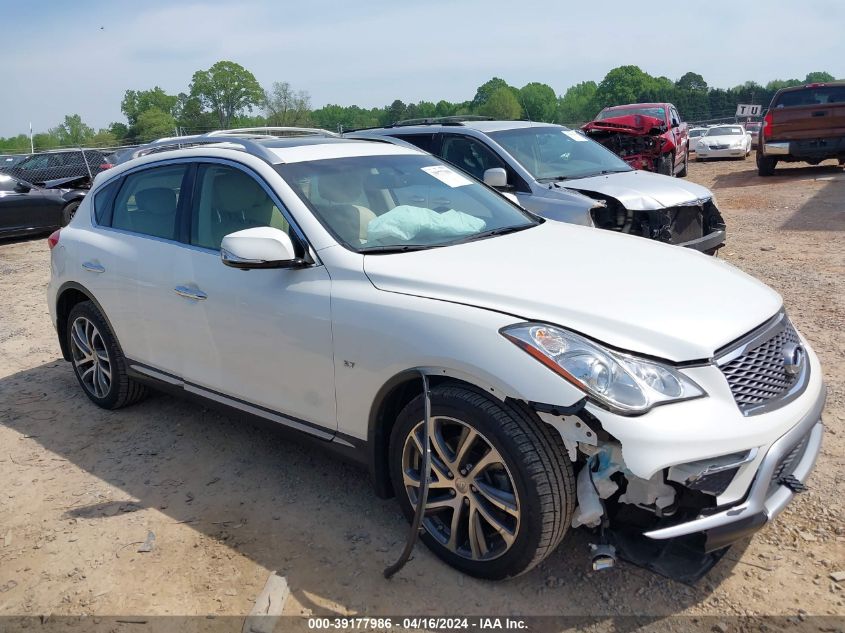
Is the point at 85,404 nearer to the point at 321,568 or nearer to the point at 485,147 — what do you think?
the point at 321,568

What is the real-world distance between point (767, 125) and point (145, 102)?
4056 inches

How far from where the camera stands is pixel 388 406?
9.89ft

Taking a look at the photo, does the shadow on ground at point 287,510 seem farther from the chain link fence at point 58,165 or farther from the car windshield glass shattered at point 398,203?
the chain link fence at point 58,165

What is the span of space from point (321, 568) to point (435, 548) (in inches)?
19.9

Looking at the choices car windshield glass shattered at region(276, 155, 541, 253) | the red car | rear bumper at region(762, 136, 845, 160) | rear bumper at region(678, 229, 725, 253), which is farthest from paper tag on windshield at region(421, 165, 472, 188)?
rear bumper at region(762, 136, 845, 160)

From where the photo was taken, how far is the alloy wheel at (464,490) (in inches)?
106

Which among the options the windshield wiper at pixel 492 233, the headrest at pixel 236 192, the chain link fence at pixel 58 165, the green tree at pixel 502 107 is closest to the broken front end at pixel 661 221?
the windshield wiper at pixel 492 233

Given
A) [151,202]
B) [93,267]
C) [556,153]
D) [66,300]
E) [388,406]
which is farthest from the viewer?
[556,153]

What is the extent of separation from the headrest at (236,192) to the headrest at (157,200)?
0.39 meters

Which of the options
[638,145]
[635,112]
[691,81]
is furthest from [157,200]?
[691,81]

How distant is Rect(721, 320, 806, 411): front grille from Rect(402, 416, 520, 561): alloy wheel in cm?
89

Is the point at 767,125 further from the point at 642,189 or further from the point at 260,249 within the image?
the point at 260,249

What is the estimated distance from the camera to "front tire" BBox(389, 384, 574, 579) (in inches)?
100

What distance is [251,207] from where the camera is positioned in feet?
12.1
